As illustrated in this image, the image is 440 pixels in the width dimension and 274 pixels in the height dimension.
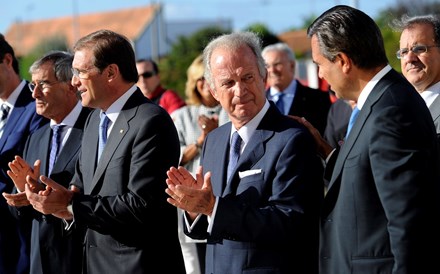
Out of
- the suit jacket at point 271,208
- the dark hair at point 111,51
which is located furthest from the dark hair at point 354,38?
the dark hair at point 111,51

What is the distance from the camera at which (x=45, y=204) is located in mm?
4789

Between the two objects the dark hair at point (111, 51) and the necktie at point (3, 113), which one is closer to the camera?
the dark hair at point (111, 51)

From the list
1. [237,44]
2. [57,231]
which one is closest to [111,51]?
[237,44]

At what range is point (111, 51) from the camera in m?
5.07

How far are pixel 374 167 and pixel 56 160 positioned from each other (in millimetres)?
2917

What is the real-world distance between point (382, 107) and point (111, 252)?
2.04 meters

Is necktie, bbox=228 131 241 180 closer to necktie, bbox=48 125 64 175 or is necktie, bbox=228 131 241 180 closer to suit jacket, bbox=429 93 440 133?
suit jacket, bbox=429 93 440 133

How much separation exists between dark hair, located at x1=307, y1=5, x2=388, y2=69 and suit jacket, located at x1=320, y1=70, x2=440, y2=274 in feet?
0.38

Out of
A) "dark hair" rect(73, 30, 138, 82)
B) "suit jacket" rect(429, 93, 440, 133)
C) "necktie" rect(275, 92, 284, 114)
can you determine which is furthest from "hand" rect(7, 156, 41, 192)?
"necktie" rect(275, 92, 284, 114)

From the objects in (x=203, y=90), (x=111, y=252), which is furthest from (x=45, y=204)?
(x=203, y=90)

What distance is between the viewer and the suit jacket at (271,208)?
160 inches

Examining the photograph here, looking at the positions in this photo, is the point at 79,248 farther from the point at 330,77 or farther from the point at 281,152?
the point at 330,77

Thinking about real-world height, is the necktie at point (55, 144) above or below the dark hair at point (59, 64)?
below

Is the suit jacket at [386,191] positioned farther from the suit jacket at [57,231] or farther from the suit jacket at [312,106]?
the suit jacket at [312,106]
